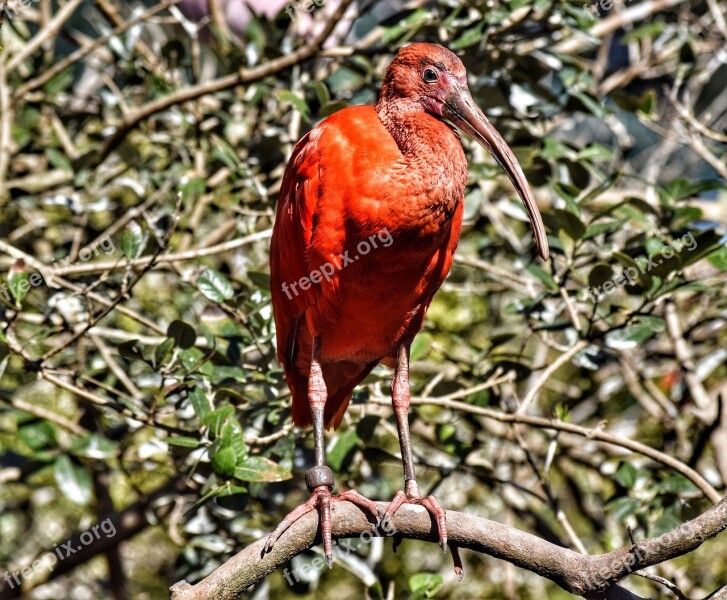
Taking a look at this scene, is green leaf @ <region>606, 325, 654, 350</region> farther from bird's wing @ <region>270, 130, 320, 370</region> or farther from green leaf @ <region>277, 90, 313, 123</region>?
green leaf @ <region>277, 90, 313, 123</region>

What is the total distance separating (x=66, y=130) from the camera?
15.1ft

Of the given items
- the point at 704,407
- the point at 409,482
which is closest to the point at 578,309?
the point at 704,407

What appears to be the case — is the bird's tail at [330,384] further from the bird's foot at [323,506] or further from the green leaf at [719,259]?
the green leaf at [719,259]

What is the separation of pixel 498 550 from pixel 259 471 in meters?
0.84

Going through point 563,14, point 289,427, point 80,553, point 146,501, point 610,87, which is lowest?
point 80,553

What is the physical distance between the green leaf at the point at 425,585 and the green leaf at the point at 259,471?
1.77 feet

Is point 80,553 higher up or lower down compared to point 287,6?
lower down

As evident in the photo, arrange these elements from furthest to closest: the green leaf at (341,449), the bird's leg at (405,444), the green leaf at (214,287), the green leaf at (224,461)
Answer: the green leaf at (341,449) → the green leaf at (214,287) → the green leaf at (224,461) → the bird's leg at (405,444)

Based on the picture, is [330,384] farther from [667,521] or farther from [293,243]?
[667,521]

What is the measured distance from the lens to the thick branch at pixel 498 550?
2145mm

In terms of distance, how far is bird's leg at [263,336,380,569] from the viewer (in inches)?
103

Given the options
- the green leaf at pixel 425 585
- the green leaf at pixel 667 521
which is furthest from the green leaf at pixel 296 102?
the green leaf at pixel 667 521

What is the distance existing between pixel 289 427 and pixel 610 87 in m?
2.48

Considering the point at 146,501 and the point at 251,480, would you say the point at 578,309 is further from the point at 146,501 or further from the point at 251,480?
the point at 146,501
